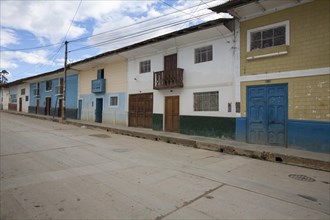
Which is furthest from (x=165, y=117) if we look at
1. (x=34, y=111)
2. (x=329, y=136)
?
(x=34, y=111)

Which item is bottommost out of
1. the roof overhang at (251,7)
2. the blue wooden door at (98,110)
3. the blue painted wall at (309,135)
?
the blue painted wall at (309,135)

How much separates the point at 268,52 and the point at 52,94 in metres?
27.4

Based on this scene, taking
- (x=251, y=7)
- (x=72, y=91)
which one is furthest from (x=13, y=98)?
(x=251, y=7)

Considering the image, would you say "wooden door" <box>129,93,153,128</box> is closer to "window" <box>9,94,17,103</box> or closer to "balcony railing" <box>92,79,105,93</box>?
"balcony railing" <box>92,79,105,93</box>

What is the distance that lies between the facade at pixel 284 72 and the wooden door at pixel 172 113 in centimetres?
412

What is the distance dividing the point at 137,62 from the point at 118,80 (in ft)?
8.87

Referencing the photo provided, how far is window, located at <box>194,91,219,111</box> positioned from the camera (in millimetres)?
12102

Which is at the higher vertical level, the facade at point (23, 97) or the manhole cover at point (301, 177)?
the facade at point (23, 97)

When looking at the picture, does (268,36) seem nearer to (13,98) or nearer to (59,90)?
(59,90)

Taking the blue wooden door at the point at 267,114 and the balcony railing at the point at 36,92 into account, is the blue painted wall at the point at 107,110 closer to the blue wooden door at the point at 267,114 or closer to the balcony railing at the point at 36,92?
the blue wooden door at the point at 267,114

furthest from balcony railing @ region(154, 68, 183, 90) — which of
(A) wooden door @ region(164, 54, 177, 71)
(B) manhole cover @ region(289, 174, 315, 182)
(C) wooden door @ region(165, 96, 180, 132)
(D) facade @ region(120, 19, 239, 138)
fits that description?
(B) manhole cover @ region(289, 174, 315, 182)

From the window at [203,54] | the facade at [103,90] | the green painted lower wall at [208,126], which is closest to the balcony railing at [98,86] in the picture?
the facade at [103,90]

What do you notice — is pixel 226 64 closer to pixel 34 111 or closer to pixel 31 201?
pixel 31 201

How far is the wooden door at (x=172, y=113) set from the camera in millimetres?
14102
